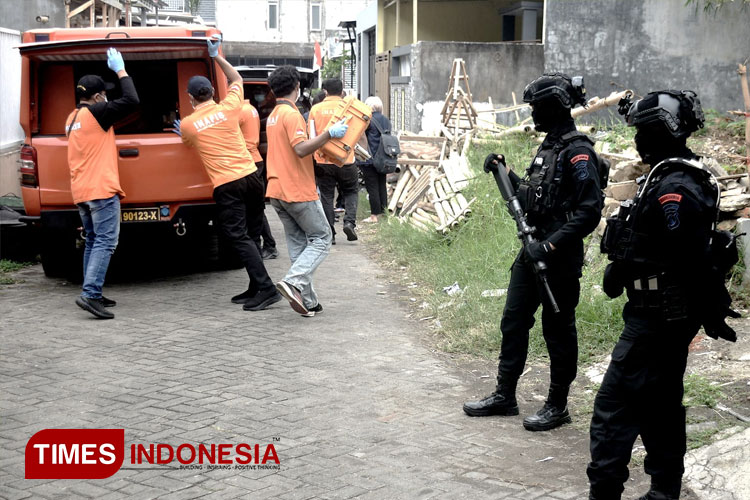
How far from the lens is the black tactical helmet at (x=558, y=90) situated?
4.69 m

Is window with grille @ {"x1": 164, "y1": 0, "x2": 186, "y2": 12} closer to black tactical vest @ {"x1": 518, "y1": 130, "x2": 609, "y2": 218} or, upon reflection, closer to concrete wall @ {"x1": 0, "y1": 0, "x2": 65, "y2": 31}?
concrete wall @ {"x1": 0, "y1": 0, "x2": 65, "y2": 31}

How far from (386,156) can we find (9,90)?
20.0 feet

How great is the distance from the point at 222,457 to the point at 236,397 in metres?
0.95

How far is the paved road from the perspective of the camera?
4156mm

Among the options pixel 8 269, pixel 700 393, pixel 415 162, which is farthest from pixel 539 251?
pixel 415 162

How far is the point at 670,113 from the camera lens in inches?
141

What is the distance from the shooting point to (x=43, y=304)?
8.03m

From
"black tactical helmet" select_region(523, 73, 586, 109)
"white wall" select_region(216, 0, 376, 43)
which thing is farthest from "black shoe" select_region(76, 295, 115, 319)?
"white wall" select_region(216, 0, 376, 43)

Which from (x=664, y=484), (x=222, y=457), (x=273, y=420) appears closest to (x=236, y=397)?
(x=273, y=420)

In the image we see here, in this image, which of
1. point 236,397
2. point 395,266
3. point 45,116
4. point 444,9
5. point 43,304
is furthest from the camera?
point 444,9

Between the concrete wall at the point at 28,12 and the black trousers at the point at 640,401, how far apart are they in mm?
16247

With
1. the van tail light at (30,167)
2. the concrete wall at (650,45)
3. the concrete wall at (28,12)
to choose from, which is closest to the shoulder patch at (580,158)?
the van tail light at (30,167)

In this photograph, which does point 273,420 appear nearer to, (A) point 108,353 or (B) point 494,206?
(A) point 108,353

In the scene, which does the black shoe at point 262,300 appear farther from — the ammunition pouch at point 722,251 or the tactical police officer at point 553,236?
the ammunition pouch at point 722,251
